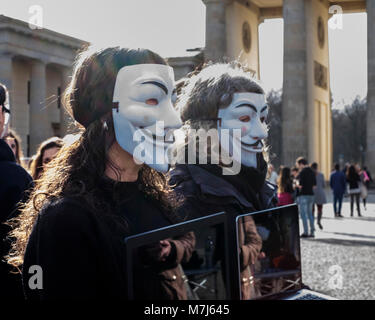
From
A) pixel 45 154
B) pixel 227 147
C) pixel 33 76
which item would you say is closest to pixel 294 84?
pixel 33 76

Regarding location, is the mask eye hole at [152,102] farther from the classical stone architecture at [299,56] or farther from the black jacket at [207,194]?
the classical stone architecture at [299,56]

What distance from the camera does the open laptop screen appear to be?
2074mm

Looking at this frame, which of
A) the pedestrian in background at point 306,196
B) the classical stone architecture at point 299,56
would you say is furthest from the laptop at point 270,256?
the classical stone architecture at point 299,56

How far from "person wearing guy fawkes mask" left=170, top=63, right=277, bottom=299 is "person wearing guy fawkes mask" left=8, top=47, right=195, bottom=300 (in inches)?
23.8

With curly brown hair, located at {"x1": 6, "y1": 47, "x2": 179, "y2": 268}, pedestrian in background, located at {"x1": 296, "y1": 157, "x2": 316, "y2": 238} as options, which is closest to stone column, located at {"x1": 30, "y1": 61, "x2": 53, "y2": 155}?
pedestrian in background, located at {"x1": 296, "y1": 157, "x2": 316, "y2": 238}

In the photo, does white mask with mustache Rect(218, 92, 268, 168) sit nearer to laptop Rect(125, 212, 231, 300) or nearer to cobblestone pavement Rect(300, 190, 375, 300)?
laptop Rect(125, 212, 231, 300)

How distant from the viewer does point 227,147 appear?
9.58 feet

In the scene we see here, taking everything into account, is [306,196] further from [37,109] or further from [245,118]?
[37,109]

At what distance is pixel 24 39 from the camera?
1809 inches

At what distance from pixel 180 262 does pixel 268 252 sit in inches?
17.2

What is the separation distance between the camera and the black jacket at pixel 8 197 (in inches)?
121
